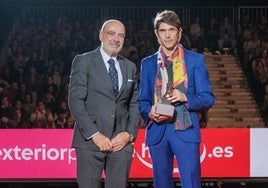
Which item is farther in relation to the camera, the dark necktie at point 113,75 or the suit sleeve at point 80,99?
the dark necktie at point 113,75

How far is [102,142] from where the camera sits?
3.68 m

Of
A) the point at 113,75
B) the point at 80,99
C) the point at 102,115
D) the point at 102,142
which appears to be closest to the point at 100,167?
the point at 102,142

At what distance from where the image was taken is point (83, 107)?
3.73 metres

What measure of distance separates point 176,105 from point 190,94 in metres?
0.11

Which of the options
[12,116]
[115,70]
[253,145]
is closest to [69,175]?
[253,145]

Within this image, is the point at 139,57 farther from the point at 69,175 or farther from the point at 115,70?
the point at 115,70

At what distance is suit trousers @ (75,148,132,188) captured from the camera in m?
3.75

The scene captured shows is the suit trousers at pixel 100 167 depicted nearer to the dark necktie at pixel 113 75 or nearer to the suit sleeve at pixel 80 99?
the suit sleeve at pixel 80 99

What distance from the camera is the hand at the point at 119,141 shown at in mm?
3745

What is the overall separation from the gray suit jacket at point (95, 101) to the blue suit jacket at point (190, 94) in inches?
4.9

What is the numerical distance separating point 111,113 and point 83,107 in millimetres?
175

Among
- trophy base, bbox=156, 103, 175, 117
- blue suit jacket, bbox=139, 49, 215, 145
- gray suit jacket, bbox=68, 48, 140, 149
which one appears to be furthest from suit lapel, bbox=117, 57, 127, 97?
trophy base, bbox=156, 103, 175, 117

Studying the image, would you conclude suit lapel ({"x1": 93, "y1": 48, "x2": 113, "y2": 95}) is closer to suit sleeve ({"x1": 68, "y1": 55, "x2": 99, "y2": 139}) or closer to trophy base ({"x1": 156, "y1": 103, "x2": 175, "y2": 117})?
suit sleeve ({"x1": 68, "y1": 55, "x2": 99, "y2": 139})

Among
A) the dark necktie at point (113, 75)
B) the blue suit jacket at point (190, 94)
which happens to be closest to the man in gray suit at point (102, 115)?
the dark necktie at point (113, 75)
